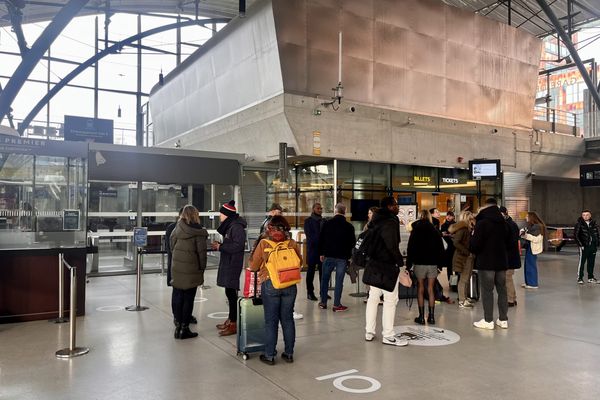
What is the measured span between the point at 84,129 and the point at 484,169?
13.4 metres

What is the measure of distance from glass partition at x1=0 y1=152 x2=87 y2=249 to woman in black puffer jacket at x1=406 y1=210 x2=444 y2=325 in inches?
199

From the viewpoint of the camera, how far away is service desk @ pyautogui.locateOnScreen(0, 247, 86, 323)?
21.0 ft

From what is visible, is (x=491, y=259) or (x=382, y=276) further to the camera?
(x=491, y=259)

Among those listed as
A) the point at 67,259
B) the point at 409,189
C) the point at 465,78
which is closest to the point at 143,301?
the point at 67,259

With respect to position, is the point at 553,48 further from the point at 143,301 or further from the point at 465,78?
the point at 143,301

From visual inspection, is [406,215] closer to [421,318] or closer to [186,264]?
[421,318]

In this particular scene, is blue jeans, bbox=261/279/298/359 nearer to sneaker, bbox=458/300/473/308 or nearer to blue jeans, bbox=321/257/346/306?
blue jeans, bbox=321/257/346/306

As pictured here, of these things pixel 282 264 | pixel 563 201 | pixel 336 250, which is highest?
pixel 563 201

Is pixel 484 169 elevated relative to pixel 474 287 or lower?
elevated

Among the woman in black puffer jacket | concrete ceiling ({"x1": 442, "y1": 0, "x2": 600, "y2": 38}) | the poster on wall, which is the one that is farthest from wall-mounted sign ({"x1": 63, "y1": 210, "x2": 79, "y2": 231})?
concrete ceiling ({"x1": 442, "y1": 0, "x2": 600, "y2": 38})

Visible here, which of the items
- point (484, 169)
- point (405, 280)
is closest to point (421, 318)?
point (405, 280)

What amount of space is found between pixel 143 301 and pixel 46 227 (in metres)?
2.06

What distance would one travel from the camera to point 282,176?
10.3 m

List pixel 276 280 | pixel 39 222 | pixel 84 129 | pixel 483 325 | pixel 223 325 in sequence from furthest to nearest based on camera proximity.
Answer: pixel 84 129 → pixel 39 222 → pixel 483 325 → pixel 223 325 → pixel 276 280
